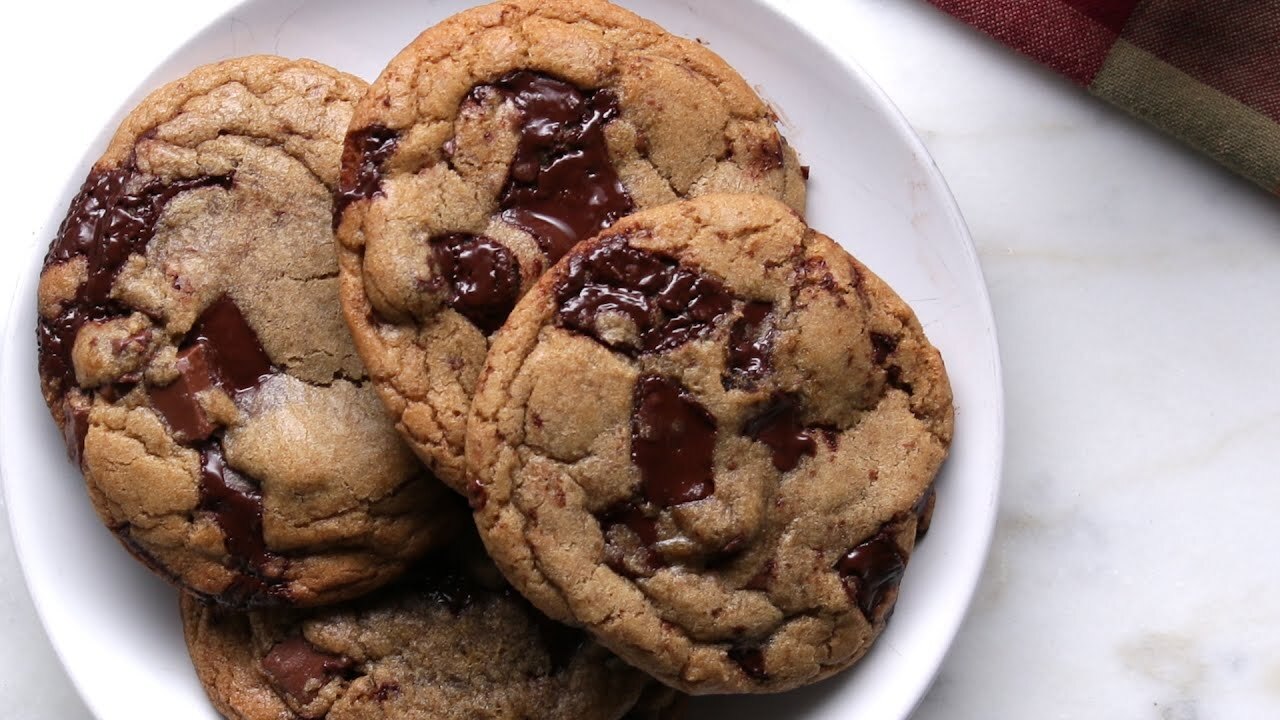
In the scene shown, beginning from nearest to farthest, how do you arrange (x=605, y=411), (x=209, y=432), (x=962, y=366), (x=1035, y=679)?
(x=605, y=411)
(x=209, y=432)
(x=962, y=366)
(x=1035, y=679)

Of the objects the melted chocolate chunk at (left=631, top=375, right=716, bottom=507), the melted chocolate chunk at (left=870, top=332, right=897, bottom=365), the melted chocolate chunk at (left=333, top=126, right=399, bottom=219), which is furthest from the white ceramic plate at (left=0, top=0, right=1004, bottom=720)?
the melted chocolate chunk at (left=631, top=375, right=716, bottom=507)

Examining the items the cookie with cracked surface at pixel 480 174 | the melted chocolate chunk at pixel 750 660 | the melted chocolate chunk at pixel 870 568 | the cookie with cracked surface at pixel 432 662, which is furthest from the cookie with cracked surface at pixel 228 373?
the melted chocolate chunk at pixel 870 568

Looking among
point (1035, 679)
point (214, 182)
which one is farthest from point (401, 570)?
point (1035, 679)

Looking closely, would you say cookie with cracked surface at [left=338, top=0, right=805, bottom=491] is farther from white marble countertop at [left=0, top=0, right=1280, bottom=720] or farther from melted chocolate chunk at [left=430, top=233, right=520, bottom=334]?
white marble countertop at [left=0, top=0, right=1280, bottom=720]

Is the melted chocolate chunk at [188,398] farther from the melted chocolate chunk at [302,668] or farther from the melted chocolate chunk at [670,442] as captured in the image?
the melted chocolate chunk at [670,442]

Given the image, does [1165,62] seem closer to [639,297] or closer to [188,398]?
[639,297]

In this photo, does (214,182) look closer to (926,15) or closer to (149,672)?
(149,672)
